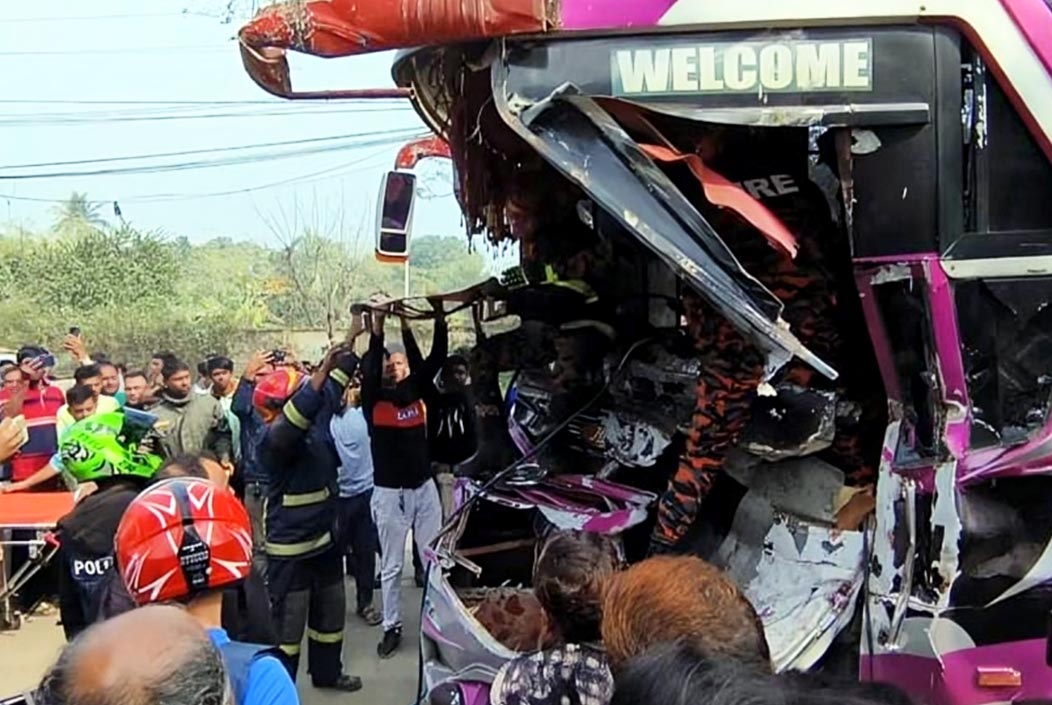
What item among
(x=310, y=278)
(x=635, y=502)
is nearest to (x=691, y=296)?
(x=635, y=502)

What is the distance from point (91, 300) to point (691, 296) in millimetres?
30525

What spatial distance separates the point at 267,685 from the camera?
212 centimetres

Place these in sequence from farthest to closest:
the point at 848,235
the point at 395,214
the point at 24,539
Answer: the point at 24,539 < the point at 395,214 < the point at 848,235

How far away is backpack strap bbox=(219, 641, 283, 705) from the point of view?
2.06 m

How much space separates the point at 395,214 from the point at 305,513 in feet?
5.43

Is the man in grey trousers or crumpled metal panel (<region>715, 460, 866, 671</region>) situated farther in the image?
the man in grey trousers

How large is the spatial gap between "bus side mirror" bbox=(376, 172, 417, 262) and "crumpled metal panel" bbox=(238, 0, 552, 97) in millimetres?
1536

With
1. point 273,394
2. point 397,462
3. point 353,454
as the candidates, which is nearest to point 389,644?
point 397,462

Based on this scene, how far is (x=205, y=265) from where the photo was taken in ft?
138

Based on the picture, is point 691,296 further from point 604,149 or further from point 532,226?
point 532,226

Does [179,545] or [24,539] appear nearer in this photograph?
[179,545]

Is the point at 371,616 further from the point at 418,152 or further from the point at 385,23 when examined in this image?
the point at 385,23

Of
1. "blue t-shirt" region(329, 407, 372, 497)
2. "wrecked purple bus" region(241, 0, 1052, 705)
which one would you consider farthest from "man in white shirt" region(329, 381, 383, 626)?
"wrecked purple bus" region(241, 0, 1052, 705)

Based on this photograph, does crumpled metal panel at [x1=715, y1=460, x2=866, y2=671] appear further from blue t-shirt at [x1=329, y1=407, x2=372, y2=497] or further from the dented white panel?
blue t-shirt at [x1=329, y1=407, x2=372, y2=497]
